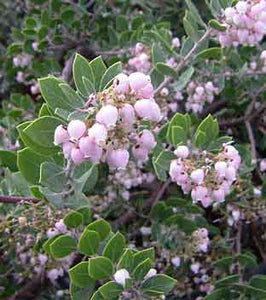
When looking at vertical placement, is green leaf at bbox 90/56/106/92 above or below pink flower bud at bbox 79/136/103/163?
above

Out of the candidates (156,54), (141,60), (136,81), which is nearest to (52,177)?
(136,81)

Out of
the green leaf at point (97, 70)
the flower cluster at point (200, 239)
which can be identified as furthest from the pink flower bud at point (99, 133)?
the flower cluster at point (200, 239)

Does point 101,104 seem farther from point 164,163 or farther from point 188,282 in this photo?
point 188,282

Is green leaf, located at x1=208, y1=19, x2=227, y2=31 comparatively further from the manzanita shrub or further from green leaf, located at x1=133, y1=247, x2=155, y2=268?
green leaf, located at x1=133, y1=247, x2=155, y2=268

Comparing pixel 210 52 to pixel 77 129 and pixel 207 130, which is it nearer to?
pixel 207 130

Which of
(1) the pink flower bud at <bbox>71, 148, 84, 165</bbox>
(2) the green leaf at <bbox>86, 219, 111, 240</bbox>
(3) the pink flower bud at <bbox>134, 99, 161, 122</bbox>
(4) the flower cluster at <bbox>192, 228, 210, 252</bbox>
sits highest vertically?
(3) the pink flower bud at <bbox>134, 99, 161, 122</bbox>

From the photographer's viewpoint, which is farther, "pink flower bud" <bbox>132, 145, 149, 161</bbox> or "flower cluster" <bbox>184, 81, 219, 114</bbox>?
"flower cluster" <bbox>184, 81, 219, 114</bbox>

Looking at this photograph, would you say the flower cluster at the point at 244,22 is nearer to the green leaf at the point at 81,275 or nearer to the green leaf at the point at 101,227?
the green leaf at the point at 101,227

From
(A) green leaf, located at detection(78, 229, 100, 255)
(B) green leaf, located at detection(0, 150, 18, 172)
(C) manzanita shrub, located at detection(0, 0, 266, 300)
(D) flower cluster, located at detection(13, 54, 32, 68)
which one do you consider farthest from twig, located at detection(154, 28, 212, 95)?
(D) flower cluster, located at detection(13, 54, 32, 68)
